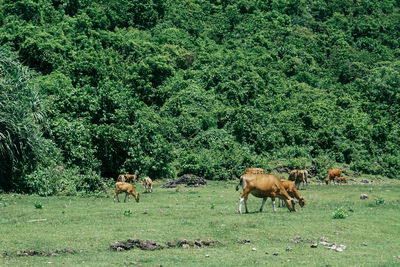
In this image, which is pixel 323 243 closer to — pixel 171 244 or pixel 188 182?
pixel 171 244

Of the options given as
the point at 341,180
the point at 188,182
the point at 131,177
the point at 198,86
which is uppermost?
the point at 198,86

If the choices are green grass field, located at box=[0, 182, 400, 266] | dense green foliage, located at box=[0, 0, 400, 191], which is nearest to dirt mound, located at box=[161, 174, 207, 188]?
dense green foliage, located at box=[0, 0, 400, 191]

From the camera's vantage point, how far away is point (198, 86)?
5338 centimetres

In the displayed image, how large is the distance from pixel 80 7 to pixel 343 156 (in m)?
35.3

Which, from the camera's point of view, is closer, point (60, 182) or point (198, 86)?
point (60, 182)

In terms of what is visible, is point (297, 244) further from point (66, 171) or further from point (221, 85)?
point (221, 85)

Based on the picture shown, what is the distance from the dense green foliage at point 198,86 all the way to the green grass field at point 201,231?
8.70 m

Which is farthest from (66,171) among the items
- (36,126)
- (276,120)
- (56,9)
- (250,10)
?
(250,10)

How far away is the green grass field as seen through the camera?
12.5 meters

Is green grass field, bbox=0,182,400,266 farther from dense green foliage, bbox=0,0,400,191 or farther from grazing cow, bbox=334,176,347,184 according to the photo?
grazing cow, bbox=334,176,347,184

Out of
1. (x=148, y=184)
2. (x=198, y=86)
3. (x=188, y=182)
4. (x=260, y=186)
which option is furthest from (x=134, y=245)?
(x=198, y=86)

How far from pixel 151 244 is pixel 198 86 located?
133ft

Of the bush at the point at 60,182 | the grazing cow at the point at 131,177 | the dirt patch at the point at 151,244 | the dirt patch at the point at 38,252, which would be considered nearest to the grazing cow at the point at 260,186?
the dirt patch at the point at 151,244

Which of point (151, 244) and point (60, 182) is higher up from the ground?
point (151, 244)
